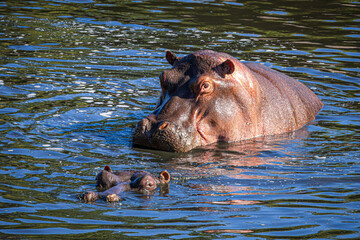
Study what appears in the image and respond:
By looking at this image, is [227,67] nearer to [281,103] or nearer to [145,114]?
[281,103]

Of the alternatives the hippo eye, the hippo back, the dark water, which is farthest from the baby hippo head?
the hippo back

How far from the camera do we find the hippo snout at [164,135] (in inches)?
338

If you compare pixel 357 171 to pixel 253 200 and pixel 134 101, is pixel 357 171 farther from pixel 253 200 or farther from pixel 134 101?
pixel 134 101


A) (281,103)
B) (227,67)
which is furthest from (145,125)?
(281,103)

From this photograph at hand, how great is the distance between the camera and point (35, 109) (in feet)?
34.2

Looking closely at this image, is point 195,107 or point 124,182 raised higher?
point 195,107

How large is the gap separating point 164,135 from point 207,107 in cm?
81

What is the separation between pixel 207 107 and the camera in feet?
29.6

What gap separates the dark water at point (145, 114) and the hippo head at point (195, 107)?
0.20m

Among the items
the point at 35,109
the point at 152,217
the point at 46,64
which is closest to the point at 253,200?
the point at 152,217

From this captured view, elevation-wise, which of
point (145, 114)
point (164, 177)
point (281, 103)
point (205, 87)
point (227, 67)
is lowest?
point (145, 114)

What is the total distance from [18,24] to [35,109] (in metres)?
6.91

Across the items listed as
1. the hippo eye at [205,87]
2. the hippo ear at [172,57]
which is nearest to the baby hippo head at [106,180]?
the hippo eye at [205,87]

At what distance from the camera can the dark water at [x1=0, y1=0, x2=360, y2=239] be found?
6.04m
